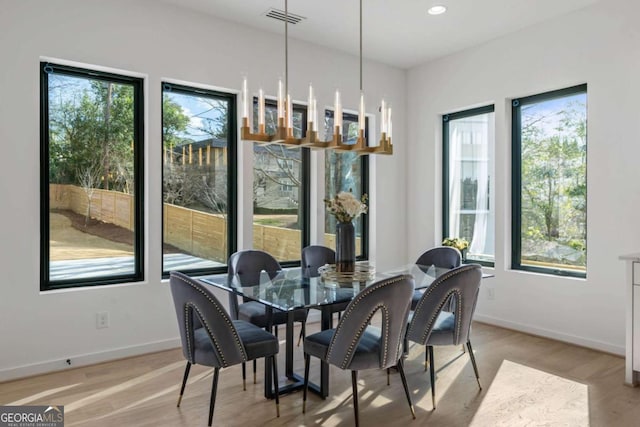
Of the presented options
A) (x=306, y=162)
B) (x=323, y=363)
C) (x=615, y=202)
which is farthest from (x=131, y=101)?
(x=615, y=202)

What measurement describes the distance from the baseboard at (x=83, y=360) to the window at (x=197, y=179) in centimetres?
65

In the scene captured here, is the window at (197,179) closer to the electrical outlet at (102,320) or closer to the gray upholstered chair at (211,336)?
the electrical outlet at (102,320)

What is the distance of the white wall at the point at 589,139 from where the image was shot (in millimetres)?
3715

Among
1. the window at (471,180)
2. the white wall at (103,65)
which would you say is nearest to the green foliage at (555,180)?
the window at (471,180)

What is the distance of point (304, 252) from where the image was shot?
4035 millimetres

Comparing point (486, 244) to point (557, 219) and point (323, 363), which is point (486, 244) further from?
point (323, 363)

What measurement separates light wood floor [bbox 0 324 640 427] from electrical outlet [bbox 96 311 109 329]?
302 millimetres

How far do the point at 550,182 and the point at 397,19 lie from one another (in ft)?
7.10

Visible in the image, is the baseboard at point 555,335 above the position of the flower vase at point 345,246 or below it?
below

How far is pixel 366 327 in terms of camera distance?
2.47 meters

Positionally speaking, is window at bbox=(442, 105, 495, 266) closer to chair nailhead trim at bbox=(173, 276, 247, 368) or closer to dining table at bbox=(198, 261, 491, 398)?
dining table at bbox=(198, 261, 491, 398)

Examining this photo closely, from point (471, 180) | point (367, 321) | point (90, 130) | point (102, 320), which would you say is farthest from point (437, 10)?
point (102, 320)

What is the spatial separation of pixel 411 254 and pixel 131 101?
11.9 ft

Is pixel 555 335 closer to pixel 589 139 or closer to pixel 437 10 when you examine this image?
pixel 589 139
